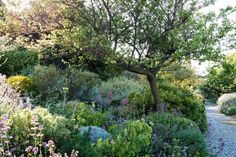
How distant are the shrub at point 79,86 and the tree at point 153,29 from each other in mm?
2896

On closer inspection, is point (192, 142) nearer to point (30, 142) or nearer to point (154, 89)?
point (30, 142)

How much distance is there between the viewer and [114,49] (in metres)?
8.30

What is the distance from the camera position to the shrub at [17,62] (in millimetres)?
14297

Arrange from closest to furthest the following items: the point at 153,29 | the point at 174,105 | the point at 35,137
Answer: the point at 35,137 → the point at 153,29 → the point at 174,105

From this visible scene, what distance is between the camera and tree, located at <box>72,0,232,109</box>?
797 centimetres

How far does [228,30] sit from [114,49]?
2.37 meters

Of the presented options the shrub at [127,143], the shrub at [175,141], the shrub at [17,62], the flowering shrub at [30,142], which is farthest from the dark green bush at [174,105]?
the shrub at [17,62]

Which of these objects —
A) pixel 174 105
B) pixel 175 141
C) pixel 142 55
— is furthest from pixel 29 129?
pixel 174 105

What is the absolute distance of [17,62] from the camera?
1462cm

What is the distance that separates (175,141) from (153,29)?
334cm

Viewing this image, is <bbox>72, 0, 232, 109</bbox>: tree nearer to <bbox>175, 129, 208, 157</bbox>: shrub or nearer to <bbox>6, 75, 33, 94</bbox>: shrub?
<bbox>175, 129, 208, 157</bbox>: shrub

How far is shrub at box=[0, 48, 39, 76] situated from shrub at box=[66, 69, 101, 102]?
3.27 meters

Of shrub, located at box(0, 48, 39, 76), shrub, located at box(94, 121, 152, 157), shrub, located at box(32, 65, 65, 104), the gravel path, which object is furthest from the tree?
shrub, located at box(0, 48, 39, 76)

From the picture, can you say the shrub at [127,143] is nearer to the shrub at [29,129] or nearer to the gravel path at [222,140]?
the shrub at [29,129]
